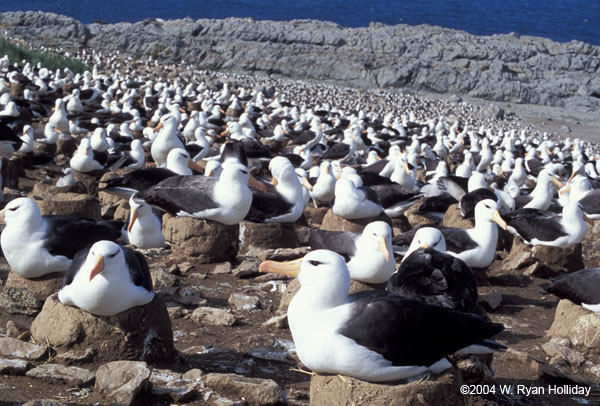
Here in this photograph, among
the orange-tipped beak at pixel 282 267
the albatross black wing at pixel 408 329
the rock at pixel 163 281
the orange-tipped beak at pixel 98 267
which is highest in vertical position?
the orange-tipped beak at pixel 282 267

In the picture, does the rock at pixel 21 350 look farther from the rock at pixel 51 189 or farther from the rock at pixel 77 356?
the rock at pixel 51 189

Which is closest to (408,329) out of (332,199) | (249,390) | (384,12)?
(249,390)

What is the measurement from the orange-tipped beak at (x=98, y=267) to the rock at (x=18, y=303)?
149cm

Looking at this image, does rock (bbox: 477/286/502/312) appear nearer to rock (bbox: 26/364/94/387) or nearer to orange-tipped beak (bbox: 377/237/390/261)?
orange-tipped beak (bbox: 377/237/390/261)

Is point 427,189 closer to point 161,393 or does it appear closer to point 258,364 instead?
point 258,364

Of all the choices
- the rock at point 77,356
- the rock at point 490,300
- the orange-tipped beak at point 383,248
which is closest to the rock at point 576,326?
the rock at point 490,300

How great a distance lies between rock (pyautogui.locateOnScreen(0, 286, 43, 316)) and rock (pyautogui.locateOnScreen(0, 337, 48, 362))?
1012mm

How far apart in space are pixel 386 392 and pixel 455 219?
672cm

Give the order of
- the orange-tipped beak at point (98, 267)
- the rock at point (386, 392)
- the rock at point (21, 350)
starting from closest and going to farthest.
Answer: the rock at point (386, 392) → the orange-tipped beak at point (98, 267) → the rock at point (21, 350)

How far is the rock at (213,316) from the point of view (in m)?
6.25

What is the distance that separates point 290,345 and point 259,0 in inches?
5871

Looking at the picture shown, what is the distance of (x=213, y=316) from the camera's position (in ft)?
20.7

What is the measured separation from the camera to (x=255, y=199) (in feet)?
29.0

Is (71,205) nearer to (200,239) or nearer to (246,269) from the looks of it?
(200,239)
